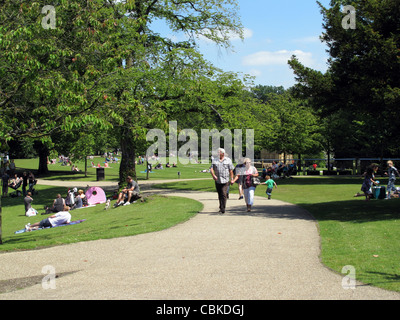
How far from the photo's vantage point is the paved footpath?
5688mm

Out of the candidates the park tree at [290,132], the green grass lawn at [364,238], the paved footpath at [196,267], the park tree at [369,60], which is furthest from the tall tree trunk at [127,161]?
the park tree at [290,132]

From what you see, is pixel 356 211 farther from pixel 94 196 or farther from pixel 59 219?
pixel 94 196

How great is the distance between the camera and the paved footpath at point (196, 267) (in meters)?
5.69

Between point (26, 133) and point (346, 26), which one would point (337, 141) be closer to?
point (346, 26)

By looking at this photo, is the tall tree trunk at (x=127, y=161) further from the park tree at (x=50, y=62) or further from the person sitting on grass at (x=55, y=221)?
the park tree at (x=50, y=62)

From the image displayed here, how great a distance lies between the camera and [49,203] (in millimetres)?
25984

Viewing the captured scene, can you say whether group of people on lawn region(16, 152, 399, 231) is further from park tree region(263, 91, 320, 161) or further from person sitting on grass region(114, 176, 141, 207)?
park tree region(263, 91, 320, 161)

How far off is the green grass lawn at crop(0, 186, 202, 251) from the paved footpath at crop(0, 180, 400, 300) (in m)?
0.89

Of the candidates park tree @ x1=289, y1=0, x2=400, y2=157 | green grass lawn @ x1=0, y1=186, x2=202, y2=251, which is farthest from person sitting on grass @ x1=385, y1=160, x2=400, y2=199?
green grass lawn @ x1=0, y1=186, x2=202, y2=251

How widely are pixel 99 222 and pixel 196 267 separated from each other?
834 centimetres

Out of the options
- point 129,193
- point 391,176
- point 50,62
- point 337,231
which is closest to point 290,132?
point 391,176

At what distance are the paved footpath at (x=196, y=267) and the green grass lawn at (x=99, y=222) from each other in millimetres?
890

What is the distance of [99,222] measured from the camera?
48.2ft
